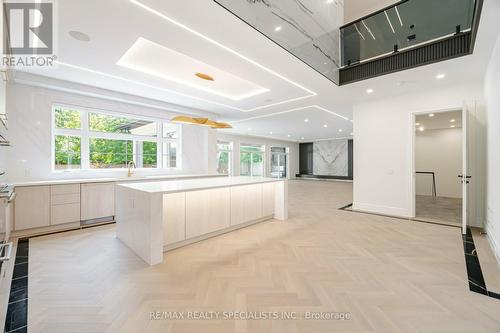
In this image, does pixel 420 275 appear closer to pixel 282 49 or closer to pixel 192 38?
pixel 282 49

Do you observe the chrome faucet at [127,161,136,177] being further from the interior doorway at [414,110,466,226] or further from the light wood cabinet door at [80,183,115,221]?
the interior doorway at [414,110,466,226]

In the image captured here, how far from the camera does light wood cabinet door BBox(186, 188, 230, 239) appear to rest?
10.5ft

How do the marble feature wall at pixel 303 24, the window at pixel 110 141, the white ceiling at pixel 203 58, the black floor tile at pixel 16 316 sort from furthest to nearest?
1. the window at pixel 110 141
2. the marble feature wall at pixel 303 24
3. the white ceiling at pixel 203 58
4. the black floor tile at pixel 16 316

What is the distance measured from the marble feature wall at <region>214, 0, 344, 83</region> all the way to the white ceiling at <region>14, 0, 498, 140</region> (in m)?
0.11

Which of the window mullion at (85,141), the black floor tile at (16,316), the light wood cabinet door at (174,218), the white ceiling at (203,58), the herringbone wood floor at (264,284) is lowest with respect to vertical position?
the black floor tile at (16,316)

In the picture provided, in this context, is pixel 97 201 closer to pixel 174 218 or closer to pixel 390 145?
pixel 174 218

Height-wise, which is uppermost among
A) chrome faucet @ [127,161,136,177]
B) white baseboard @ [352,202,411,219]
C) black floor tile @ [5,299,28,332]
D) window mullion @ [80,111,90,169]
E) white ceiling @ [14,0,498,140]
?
white ceiling @ [14,0,498,140]

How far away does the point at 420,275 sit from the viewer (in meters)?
2.33

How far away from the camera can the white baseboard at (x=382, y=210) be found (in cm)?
485

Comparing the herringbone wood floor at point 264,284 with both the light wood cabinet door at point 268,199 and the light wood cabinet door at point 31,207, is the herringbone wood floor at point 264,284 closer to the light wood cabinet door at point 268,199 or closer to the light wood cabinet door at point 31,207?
the light wood cabinet door at point 31,207

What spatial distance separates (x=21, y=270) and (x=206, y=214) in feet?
7.21

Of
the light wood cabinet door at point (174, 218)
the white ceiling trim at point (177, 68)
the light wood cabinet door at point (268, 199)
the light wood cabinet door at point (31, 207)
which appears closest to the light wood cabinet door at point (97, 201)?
the light wood cabinet door at point (31, 207)

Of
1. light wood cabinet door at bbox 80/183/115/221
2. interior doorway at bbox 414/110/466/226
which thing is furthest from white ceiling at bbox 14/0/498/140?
interior doorway at bbox 414/110/466/226

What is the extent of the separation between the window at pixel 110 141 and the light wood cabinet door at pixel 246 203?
331cm
